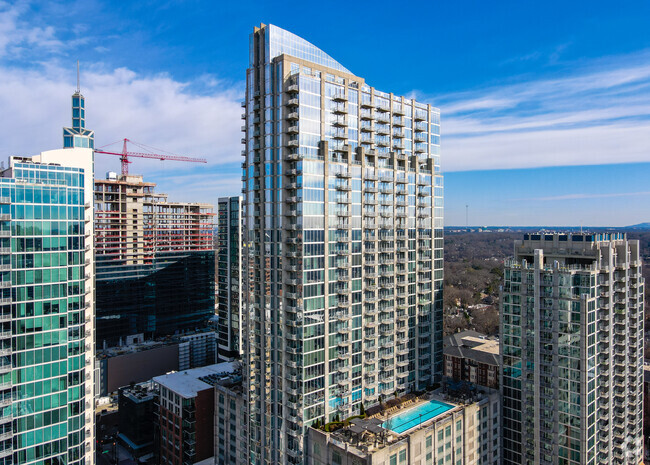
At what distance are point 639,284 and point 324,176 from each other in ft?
220

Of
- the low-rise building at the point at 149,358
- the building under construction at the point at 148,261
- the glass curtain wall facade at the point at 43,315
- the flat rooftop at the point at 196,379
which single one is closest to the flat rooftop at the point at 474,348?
the flat rooftop at the point at 196,379

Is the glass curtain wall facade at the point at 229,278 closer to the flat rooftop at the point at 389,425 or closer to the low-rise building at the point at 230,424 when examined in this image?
the low-rise building at the point at 230,424

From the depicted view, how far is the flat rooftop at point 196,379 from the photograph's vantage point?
105300 mm

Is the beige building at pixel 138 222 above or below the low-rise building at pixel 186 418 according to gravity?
above

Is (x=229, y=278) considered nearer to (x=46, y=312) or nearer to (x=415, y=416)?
(x=46, y=312)

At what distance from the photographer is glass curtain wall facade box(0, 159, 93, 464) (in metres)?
65.5

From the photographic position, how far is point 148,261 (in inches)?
6885

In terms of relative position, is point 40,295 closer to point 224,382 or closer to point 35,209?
point 35,209

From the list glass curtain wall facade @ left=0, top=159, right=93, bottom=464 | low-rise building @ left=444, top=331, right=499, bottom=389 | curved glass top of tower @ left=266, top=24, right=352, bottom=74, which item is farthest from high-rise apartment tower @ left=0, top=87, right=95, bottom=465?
low-rise building @ left=444, top=331, right=499, bottom=389

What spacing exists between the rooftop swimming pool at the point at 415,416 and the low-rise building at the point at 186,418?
119 ft

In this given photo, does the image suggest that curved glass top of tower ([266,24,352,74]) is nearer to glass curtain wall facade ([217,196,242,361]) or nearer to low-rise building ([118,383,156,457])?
Result: glass curtain wall facade ([217,196,242,361])

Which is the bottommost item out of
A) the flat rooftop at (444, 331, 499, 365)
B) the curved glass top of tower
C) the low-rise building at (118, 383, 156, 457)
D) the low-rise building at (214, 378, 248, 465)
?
the low-rise building at (118, 383, 156, 457)

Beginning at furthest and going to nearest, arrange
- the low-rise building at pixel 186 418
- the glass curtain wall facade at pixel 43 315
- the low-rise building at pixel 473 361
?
the low-rise building at pixel 186 418 < the low-rise building at pixel 473 361 < the glass curtain wall facade at pixel 43 315

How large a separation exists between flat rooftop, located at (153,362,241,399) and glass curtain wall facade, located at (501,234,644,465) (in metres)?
61.4
